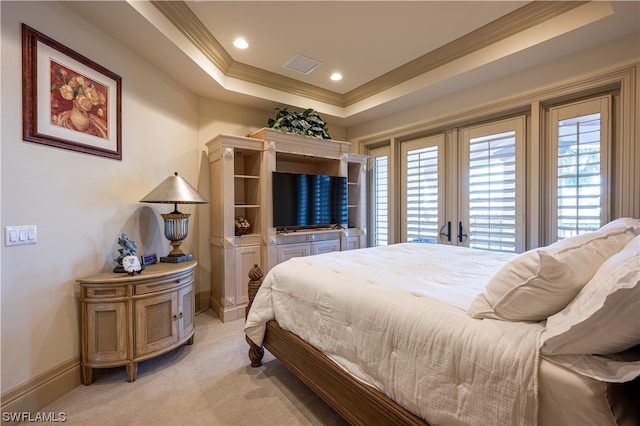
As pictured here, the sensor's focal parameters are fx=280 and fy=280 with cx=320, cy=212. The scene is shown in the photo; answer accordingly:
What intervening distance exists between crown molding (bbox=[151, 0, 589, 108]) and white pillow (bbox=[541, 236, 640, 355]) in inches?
106

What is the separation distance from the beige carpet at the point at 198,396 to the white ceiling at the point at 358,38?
283 cm

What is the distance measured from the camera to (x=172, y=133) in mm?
3230

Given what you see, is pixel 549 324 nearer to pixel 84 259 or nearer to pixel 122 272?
pixel 122 272

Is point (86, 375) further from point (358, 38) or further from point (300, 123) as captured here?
point (358, 38)

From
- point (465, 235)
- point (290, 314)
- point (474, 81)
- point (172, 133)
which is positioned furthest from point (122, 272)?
point (474, 81)

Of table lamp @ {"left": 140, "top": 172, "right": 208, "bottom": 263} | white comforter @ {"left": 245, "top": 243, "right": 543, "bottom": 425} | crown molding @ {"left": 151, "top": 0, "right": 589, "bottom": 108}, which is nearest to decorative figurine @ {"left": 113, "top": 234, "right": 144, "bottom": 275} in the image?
table lamp @ {"left": 140, "top": 172, "right": 208, "bottom": 263}

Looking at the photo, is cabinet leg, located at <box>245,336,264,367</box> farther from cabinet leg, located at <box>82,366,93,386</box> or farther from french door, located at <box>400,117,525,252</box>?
french door, located at <box>400,117,525,252</box>

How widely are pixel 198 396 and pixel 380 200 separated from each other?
3746 millimetres

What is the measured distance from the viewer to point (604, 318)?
2.58 feet

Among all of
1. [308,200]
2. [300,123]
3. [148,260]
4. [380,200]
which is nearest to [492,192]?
[380,200]

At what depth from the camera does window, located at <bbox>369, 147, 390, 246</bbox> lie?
15.4 ft

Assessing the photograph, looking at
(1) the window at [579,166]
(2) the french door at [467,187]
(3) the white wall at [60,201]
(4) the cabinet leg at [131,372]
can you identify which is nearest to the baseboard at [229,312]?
(3) the white wall at [60,201]

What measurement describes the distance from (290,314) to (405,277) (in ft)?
2.71

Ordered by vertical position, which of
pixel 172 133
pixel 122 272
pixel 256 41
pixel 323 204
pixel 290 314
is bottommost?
pixel 290 314
